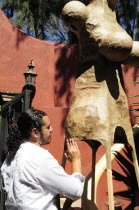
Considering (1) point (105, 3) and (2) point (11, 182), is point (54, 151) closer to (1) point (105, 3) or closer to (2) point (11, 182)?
(1) point (105, 3)

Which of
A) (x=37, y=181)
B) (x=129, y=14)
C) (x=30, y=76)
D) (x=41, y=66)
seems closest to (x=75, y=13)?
(x=37, y=181)

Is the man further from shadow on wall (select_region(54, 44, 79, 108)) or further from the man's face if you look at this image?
shadow on wall (select_region(54, 44, 79, 108))

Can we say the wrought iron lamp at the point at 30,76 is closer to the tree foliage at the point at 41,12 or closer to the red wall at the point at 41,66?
the red wall at the point at 41,66

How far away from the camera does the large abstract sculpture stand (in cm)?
220

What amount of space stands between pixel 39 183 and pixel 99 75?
1203mm

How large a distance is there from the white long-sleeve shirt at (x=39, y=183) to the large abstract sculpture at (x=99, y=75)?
845mm

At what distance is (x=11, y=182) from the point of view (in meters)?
1.43

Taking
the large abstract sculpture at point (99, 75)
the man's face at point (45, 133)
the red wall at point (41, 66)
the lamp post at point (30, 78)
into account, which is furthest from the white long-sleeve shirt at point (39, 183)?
the red wall at point (41, 66)

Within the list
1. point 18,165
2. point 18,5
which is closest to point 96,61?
point 18,165

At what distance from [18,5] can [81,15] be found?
6954mm

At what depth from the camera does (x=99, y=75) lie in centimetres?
232

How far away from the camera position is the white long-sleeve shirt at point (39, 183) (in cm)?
133

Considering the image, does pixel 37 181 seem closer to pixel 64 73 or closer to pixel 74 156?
pixel 74 156

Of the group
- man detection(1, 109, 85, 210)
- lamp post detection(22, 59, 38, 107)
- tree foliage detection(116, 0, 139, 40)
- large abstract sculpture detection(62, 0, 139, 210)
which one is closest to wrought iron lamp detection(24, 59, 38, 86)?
lamp post detection(22, 59, 38, 107)
